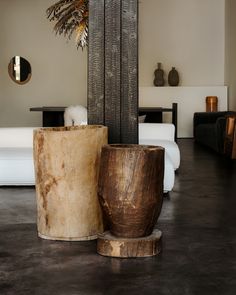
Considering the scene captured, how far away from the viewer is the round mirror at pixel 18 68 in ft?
37.5

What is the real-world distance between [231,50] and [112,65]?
7.65m

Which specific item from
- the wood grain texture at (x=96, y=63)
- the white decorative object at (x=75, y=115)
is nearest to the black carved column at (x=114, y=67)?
the wood grain texture at (x=96, y=63)

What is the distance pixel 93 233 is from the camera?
3.56 meters

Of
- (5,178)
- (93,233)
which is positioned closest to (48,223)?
(93,233)

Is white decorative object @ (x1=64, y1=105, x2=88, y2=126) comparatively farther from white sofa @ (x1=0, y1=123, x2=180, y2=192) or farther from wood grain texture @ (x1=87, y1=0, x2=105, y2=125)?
wood grain texture @ (x1=87, y1=0, x2=105, y2=125)

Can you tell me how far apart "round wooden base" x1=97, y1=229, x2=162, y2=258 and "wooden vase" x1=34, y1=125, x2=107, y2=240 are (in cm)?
37

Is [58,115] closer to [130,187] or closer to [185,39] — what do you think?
[185,39]

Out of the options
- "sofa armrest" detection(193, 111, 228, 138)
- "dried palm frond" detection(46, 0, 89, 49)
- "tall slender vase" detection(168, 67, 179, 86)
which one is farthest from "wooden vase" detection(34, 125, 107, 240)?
"tall slender vase" detection(168, 67, 179, 86)

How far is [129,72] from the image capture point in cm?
383

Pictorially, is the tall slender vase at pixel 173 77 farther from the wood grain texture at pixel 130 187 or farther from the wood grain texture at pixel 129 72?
the wood grain texture at pixel 130 187

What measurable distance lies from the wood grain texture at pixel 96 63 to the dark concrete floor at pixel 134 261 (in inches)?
35.2

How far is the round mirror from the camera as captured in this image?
1144 centimetres

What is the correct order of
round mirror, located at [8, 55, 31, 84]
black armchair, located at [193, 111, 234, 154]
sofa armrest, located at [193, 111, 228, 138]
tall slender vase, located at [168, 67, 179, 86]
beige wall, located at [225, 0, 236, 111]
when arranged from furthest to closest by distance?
1. round mirror, located at [8, 55, 31, 84]
2. tall slender vase, located at [168, 67, 179, 86]
3. beige wall, located at [225, 0, 236, 111]
4. sofa armrest, located at [193, 111, 228, 138]
5. black armchair, located at [193, 111, 234, 154]

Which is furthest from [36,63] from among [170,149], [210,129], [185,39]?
[170,149]
